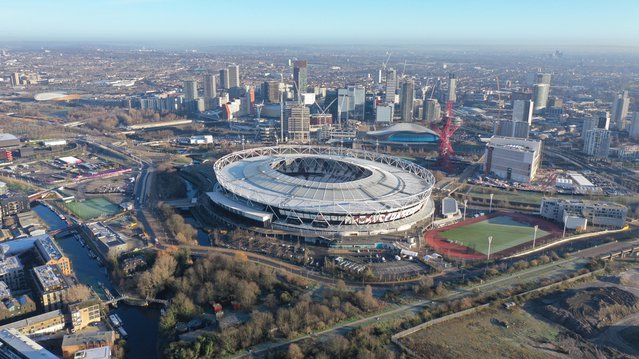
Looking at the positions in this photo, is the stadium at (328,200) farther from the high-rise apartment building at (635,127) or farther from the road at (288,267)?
the high-rise apartment building at (635,127)

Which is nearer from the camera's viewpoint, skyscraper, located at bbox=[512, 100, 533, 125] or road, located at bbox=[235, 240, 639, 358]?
road, located at bbox=[235, 240, 639, 358]

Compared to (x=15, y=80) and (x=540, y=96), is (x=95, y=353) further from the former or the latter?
(x=15, y=80)

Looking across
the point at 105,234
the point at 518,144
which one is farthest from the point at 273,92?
the point at 105,234

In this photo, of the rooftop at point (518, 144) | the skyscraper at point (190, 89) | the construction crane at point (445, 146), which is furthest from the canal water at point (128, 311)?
the skyscraper at point (190, 89)

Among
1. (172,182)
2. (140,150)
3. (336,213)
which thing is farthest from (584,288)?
(140,150)

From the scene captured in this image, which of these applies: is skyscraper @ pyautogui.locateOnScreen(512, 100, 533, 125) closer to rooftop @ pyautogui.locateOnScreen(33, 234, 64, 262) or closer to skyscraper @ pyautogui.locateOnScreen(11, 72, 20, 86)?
rooftop @ pyautogui.locateOnScreen(33, 234, 64, 262)

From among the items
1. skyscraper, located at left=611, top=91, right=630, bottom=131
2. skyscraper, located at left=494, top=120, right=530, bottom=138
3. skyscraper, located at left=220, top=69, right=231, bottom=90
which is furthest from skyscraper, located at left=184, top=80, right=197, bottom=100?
skyscraper, located at left=611, top=91, right=630, bottom=131
